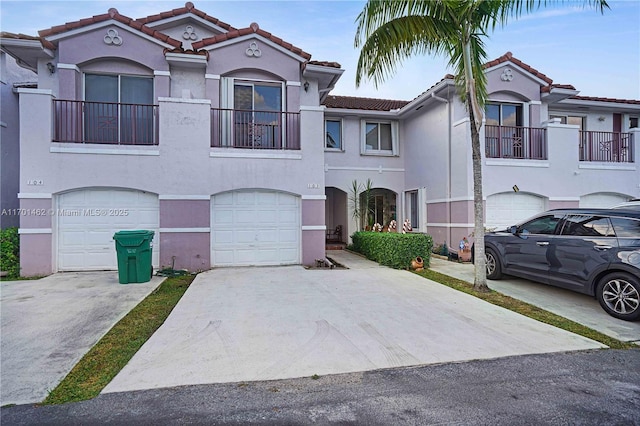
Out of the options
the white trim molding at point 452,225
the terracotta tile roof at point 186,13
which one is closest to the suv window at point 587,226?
the white trim molding at point 452,225

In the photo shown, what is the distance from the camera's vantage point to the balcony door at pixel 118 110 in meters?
10.1

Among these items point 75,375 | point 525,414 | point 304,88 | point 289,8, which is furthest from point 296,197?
point 525,414

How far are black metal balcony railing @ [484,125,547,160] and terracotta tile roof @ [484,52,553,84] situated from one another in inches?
71.7

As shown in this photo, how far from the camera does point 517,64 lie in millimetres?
12484

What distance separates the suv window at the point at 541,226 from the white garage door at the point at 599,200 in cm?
706

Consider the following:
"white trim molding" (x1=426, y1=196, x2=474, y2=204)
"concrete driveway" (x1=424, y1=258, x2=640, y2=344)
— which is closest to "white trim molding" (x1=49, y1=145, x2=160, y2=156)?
"concrete driveway" (x1=424, y1=258, x2=640, y2=344)

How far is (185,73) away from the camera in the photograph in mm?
10812

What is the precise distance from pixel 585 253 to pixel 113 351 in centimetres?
745

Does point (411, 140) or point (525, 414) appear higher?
point (411, 140)

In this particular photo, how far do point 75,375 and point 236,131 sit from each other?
8074 millimetres

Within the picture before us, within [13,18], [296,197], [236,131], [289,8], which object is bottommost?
[296,197]

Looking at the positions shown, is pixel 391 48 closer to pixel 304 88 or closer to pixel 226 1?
pixel 304 88

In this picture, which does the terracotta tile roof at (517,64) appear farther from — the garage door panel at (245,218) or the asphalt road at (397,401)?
the asphalt road at (397,401)

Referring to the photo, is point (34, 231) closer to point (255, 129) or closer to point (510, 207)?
point (255, 129)
